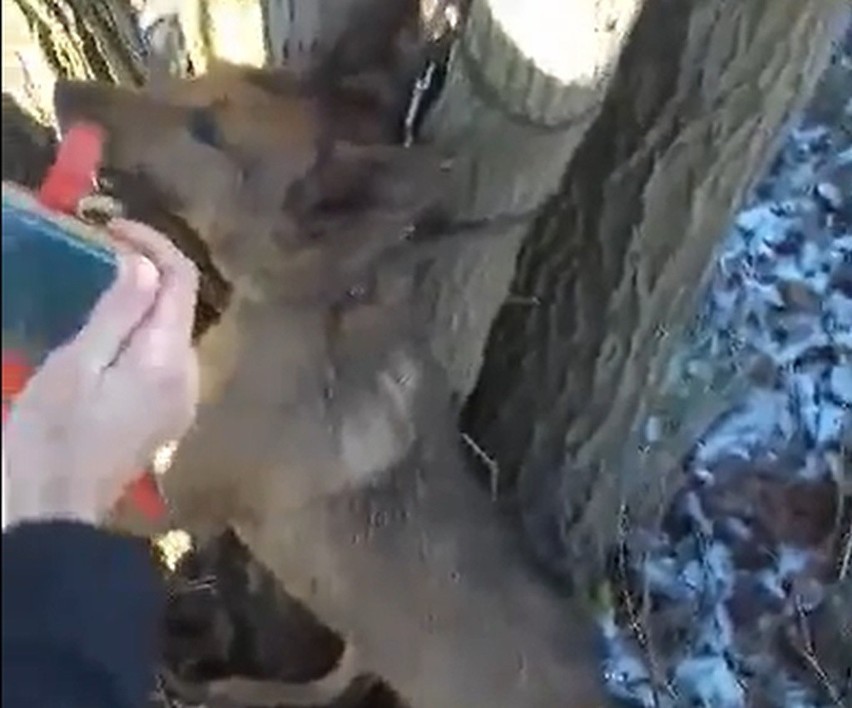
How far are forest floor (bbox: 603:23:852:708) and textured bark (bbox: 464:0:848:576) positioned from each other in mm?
30

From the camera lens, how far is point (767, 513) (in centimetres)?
102

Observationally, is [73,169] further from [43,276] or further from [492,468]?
[492,468]

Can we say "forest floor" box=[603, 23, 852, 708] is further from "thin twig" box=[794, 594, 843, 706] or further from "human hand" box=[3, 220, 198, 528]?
"human hand" box=[3, 220, 198, 528]

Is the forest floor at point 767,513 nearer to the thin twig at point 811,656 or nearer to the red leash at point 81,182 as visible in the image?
the thin twig at point 811,656

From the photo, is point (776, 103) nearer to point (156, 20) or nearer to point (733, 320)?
point (733, 320)

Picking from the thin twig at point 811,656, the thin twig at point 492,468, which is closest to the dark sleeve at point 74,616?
the thin twig at point 492,468

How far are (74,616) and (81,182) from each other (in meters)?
0.19

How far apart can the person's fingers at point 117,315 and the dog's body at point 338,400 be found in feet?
0.31

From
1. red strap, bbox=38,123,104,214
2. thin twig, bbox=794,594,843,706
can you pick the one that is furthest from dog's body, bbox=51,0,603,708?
thin twig, bbox=794,594,843,706

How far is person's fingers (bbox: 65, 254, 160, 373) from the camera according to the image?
0.69 metres

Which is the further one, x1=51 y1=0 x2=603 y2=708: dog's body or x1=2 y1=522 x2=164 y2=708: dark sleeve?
x1=51 y1=0 x2=603 y2=708: dog's body

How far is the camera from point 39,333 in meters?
0.65

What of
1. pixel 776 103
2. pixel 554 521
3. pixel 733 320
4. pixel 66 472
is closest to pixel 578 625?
pixel 554 521

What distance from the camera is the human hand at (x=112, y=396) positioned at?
0.67 meters
